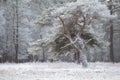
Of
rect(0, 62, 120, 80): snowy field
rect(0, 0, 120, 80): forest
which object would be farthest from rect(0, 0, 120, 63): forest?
rect(0, 62, 120, 80): snowy field

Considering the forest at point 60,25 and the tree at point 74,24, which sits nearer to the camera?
the tree at point 74,24

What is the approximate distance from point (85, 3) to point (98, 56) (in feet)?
82.8

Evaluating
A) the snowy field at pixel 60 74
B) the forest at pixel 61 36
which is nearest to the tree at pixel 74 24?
the forest at pixel 61 36

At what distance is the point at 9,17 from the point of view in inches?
1308

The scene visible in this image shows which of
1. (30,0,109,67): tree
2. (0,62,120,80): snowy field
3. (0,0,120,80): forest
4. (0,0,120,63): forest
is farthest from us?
(0,0,120,63): forest

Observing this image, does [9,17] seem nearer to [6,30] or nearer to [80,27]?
[6,30]

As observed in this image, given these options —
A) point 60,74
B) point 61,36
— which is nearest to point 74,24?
point 61,36

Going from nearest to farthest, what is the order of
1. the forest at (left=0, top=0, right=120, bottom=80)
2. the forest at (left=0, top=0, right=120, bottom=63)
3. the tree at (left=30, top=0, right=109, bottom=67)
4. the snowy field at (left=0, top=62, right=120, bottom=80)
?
the snowy field at (left=0, top=62, right=120, bottom=80)
the forest at (left=0, top=0, right=120, bottom=80)
the tree at (left=30, top=0, right=109, bottom=67)
the forest at (left=0, top=0, right=120, bottom=63)

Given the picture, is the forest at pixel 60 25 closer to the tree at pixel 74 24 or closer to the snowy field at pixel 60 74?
the tree at pixel 74 24

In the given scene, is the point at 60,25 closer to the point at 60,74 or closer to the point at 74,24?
the point at 74,24

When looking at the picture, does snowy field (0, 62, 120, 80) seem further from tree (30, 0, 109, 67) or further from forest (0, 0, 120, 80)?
tree (30, 0, 109, 67)

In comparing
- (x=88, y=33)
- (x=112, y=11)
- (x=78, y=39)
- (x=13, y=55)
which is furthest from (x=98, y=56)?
(x=78, y=39)

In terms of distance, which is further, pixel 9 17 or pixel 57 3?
pixel 9 17

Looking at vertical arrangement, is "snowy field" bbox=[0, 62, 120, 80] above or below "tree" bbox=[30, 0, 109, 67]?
below
